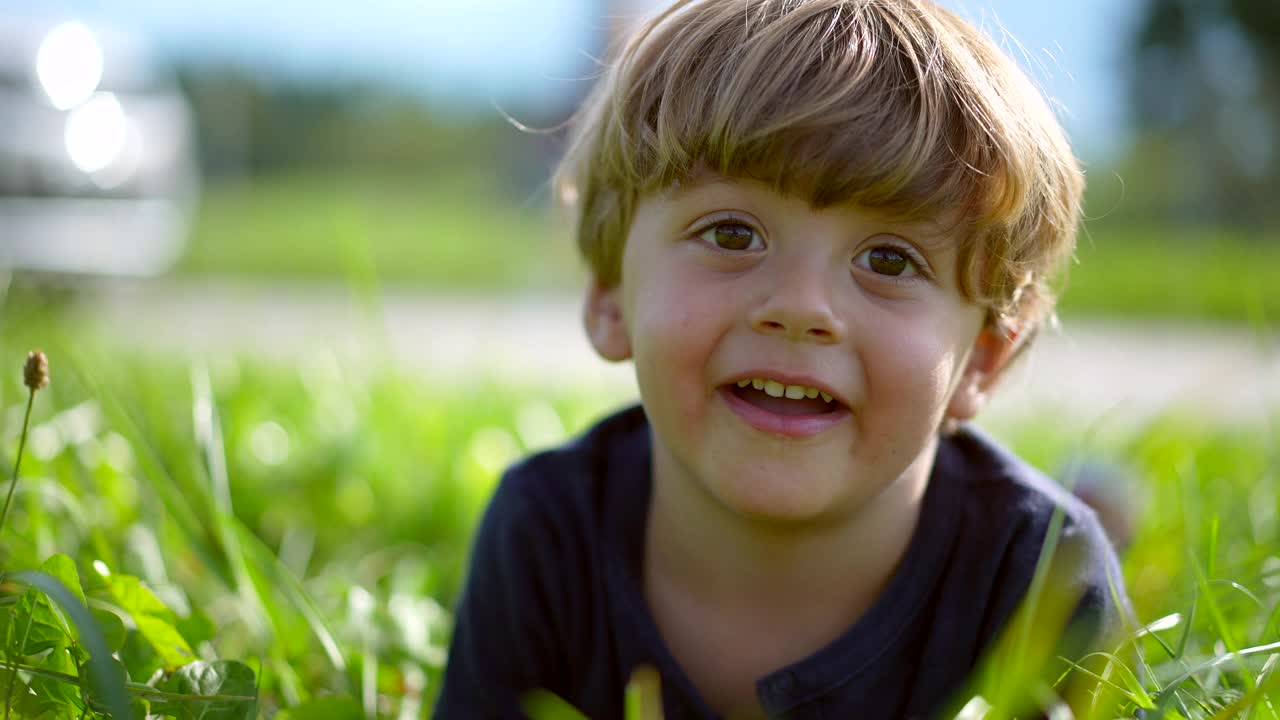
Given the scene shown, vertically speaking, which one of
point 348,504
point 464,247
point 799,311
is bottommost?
point 348,504

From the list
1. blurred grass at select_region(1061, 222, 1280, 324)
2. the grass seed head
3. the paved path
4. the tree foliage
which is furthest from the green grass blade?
the tree foliage

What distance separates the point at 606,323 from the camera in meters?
1.42

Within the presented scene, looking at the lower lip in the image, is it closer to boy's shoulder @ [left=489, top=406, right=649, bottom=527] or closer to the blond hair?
the blond hair

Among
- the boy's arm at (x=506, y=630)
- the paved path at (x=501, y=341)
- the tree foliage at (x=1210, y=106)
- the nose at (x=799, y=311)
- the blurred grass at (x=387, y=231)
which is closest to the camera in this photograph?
the nose at (x=799, y=311)

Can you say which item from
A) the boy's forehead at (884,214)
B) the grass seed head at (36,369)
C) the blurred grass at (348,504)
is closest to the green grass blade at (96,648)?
the grass seed head at (36,369)

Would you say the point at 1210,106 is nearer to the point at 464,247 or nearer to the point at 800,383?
the point at 464,247

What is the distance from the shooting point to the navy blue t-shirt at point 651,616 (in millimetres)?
1270

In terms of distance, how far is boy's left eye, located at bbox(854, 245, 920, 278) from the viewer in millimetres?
1164

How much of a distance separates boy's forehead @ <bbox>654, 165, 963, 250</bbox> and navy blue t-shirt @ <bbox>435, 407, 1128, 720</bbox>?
12.4 inches

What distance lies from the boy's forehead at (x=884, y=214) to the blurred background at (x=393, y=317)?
0.32 m

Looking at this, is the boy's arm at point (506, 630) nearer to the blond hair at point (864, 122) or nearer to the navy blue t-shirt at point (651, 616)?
the navy blue t-shirt at point (651, 616)

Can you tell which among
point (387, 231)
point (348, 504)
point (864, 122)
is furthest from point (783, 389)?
point (387, 231)

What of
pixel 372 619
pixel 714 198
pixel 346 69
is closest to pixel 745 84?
pixel 714 198

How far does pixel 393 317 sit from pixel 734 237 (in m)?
5.18
